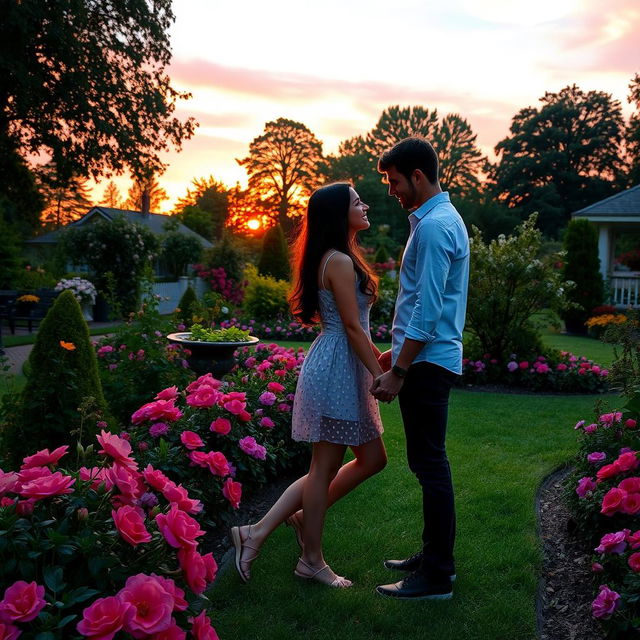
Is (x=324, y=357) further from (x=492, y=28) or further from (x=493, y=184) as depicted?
(x=493, y=184)

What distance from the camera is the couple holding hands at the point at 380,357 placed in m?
2.68

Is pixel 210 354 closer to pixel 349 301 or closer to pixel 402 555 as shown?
pixel 402 555

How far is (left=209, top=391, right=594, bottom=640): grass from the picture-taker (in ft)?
8.64

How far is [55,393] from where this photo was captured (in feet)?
12.3

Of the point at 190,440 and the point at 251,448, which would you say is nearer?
the point at 190,440

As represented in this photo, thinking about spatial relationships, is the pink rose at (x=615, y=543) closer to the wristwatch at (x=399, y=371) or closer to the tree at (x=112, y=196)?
the wristwatch at (x=399, y=371)

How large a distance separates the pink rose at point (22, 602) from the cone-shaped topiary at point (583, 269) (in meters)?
17.4

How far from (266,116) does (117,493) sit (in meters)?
50.7

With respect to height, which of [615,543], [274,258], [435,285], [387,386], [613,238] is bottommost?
[615,543]

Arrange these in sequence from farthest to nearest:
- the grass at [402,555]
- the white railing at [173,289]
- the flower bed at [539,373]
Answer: the white railing at [173,289] < the flower bed at [539,373] < the grass at [402,555]

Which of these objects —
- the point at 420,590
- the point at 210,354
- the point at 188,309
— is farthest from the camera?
the point at 188,309

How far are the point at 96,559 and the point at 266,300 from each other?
45.1 feet

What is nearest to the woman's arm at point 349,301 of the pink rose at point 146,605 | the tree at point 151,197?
the pink rose at point 146,605

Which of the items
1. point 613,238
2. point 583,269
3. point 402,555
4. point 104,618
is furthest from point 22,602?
point 613,238
